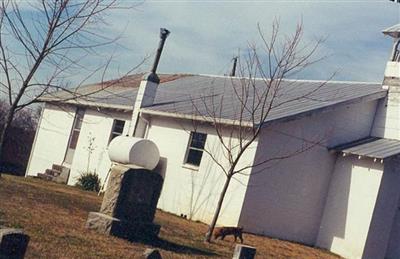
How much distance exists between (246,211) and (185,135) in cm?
376

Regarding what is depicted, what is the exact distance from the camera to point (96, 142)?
23.0 metres

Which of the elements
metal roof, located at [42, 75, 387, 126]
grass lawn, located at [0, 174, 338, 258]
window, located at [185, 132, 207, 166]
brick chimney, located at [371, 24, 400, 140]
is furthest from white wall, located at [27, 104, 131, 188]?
brick chimney, located at [371, 24, 400, 140]

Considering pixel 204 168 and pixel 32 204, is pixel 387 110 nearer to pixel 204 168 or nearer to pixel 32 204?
pixel 204 168

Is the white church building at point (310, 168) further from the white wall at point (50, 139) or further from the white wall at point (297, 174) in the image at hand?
the white wall at point (50, 139)

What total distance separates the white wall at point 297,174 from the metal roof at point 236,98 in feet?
1.57

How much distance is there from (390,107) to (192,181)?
7.30m

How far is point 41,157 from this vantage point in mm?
26344

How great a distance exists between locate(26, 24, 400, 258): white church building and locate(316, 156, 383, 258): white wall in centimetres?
3

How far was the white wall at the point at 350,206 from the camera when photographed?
648 inches

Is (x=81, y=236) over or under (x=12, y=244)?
under

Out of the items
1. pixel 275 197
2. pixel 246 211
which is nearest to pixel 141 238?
pixel 246 211

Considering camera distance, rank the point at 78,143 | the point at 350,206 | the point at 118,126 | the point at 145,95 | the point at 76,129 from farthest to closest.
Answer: the point at 76,129 < the point at 78,143 < the point at 118,126 < the point at 145,95 < the point at 350,206

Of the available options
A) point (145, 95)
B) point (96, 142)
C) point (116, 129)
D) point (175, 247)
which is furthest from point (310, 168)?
point (96, 142)

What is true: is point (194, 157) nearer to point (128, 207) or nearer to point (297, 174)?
point (297, 174)
